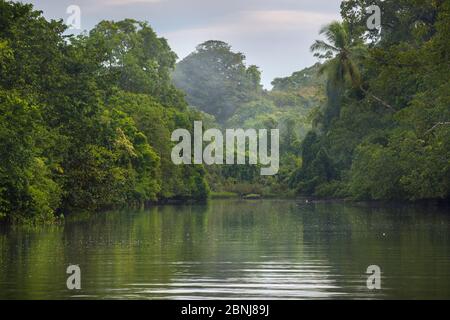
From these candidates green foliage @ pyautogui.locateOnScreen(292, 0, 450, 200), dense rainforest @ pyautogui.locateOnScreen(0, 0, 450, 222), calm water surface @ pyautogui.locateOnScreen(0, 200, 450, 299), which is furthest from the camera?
green foliage @ pyautogui.locateOnScreen(292, 0, 450, 200)

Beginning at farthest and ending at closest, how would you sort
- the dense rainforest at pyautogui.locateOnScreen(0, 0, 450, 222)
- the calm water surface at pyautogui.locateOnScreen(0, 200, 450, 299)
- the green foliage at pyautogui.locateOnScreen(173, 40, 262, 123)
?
the green foliage at pyautogui.locateOnScreen(173, 40, 262, 123)
the dense rainforest at pyautogui.locateOnScreen(0, 0, 450, 222)
the calm water surface at pyautogui.locateOnScreen(0, 200, 450, 299)

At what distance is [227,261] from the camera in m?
23.7

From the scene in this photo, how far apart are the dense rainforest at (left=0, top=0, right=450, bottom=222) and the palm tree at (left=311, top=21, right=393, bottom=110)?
0.10 metres

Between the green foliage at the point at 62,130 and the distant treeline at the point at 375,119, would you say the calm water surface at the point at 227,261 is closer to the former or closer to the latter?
the green foliage at the point at 62,130

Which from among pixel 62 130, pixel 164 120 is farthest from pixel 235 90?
pixel 62 130

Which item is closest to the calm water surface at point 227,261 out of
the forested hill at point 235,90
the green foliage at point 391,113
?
the green foliage at point 391,113

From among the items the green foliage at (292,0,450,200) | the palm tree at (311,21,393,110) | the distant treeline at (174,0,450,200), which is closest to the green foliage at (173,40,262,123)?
the distant treeline at (174,0,450,200)

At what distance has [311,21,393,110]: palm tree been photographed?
76.4 meters

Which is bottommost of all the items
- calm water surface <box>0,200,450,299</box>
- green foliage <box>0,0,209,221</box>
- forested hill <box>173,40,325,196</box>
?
calm water surface <box>0,200,450,299</box>

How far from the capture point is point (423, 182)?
51344mm

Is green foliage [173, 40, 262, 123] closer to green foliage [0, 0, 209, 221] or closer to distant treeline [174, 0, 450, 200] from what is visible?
distant treeline [174, 0, 450, 200]

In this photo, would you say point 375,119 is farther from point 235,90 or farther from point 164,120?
point 235,90

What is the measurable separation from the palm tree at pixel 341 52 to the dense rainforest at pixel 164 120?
0.33 feet

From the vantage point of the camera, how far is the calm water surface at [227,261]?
17406 millimetres
